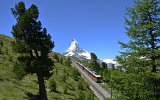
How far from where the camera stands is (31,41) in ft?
117

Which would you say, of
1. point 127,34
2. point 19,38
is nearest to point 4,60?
point 19,38

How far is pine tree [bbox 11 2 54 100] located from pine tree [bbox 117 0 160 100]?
Answer: 16873 millimetres

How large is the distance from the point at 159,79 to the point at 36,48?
66.7 ft

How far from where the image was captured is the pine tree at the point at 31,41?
3488 cm

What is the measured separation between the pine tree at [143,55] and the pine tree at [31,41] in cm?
1687

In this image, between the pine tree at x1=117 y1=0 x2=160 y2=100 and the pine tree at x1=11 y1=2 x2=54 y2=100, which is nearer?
the pine tree at x1=117 y1=0 x2=160 y2=100

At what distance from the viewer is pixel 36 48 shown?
3547 centimetres

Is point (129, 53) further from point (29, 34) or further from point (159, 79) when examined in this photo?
point (29, 34)

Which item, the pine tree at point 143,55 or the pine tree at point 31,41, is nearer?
the pine tree at point 143,55

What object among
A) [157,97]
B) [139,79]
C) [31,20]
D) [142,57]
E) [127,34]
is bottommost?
[157,97]

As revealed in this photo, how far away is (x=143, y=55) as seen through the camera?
63.3 ft

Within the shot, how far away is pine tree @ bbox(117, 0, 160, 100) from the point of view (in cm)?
1830

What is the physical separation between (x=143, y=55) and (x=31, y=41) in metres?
19.5

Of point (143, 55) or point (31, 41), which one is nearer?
point (143, 55)
